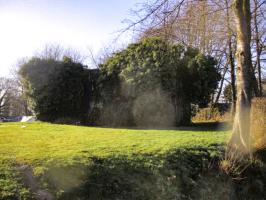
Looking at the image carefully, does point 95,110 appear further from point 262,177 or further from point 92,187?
point 92,187

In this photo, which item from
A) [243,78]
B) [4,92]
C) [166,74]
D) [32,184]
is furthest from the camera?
[4,92]

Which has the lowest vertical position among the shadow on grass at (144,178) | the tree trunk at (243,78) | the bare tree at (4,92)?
the shadow on grass at (144,178)

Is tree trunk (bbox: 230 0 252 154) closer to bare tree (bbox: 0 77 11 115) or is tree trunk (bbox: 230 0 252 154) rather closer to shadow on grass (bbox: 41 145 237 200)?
shadow on grass (bbox: 41 145 237 200)

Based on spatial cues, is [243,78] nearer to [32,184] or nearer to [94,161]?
[94,161]

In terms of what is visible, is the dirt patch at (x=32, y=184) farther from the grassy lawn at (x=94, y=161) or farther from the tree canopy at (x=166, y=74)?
the tree canopy at (x=166, y=74)

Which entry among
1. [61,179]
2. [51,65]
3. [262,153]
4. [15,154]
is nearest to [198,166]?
[262,153]

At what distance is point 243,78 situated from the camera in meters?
7.57

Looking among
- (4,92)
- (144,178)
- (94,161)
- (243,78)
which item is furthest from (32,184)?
(4,92)

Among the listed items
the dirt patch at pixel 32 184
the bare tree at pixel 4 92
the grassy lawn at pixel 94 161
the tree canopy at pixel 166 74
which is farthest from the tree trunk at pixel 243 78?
the bare tree at pixel 4 92

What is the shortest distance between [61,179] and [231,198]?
3.37m

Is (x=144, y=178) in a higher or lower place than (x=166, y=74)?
lower

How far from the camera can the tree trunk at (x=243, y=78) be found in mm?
7441

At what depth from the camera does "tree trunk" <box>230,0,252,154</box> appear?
7441 mm

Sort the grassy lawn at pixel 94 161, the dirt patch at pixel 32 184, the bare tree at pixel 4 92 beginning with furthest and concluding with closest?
the bare tree at pixel 4 92 < the grassy lawn at pixel 94 161 < the dirt patch at pixel 32 184
